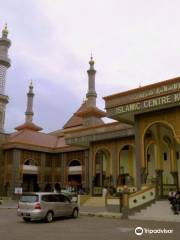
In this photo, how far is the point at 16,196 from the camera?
35.2 m

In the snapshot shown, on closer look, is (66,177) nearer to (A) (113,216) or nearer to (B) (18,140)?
(B) (18,140)

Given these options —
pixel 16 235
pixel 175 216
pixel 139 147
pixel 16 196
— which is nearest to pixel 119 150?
pixel 139 147

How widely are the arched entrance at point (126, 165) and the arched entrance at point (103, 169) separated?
1.27 metres

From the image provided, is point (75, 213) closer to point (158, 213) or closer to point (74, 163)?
point (158, 213)

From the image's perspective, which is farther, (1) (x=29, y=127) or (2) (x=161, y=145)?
(1) (x=29, y=127)

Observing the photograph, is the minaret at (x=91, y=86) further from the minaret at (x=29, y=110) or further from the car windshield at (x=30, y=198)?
the car windshield at (x=30, y=198)

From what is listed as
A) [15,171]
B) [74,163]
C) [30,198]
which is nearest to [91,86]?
[74,163]

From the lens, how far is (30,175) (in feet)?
133

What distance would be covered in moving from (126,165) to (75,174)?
9137mm

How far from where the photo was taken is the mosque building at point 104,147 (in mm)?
20703

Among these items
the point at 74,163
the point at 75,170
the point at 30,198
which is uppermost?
the point at 74,163

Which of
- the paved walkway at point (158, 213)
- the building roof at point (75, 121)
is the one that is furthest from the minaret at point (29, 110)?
the paved walkway at point (158, 213)

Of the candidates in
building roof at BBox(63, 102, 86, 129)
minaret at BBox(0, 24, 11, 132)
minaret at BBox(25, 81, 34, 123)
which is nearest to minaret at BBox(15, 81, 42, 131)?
minaret at BBox(25, 81, 34, 123)

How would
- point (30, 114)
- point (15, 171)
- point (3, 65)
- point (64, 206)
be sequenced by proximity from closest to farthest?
point (64, 206) < point (15, 171) < point (3, 65) < point (30, 114)
